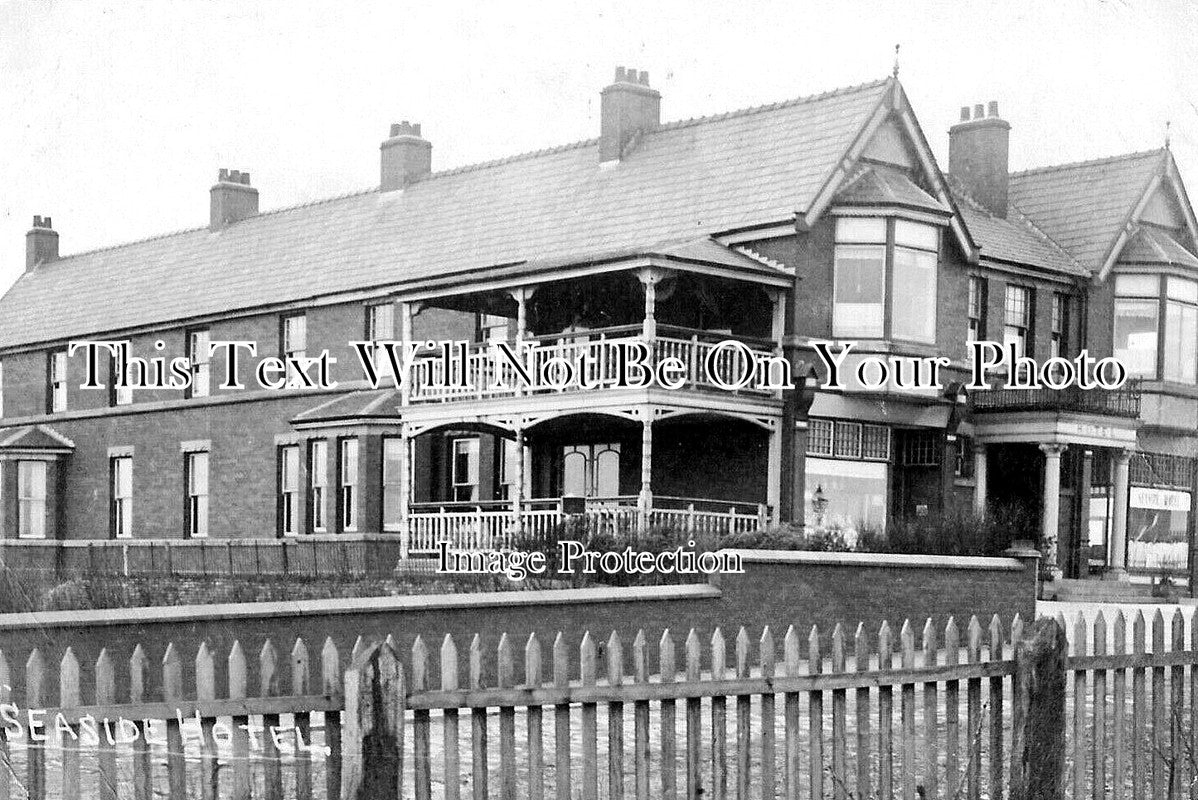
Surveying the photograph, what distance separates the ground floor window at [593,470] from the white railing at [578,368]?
7.39 ft

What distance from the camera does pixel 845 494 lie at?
28.8 metres

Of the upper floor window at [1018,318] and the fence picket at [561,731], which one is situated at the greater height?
the upper floor window at [1018,318]

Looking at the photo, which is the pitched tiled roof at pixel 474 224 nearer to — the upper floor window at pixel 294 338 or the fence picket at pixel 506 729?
the upper floor window at pixel 294 338

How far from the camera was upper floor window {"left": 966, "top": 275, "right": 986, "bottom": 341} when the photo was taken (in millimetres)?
32594

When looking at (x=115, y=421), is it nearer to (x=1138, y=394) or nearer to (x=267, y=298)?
(x=267, y=298)

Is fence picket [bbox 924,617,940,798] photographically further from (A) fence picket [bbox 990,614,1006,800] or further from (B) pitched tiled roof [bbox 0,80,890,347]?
(B) pitched tiled roof [bbox 0,80,890,347]

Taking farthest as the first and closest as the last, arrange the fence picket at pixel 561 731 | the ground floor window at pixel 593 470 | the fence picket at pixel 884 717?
the ground floor window at pixel 593 470, the fence picket at pixel 884 717, the fence picket at pixel 561 731

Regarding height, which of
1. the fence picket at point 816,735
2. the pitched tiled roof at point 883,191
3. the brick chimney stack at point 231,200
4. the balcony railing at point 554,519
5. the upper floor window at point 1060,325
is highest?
the brick chimney stack at point 231,200

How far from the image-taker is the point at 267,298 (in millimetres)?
36812

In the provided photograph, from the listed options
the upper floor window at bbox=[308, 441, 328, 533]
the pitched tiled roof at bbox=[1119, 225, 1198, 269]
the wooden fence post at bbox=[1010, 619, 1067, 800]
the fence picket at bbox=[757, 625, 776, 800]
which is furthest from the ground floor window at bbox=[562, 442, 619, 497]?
the fence picket at bbox=[757, 625, 776, 800]

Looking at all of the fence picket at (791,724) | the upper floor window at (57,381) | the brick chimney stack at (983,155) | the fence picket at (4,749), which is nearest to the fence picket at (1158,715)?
the fence picket at (791,724)

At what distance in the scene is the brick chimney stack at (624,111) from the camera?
32.3m

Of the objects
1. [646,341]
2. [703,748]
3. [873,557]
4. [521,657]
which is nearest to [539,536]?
[646,341]

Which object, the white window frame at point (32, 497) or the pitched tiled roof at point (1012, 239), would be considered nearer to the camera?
the pitched tiled roof at point (1012, 239)
